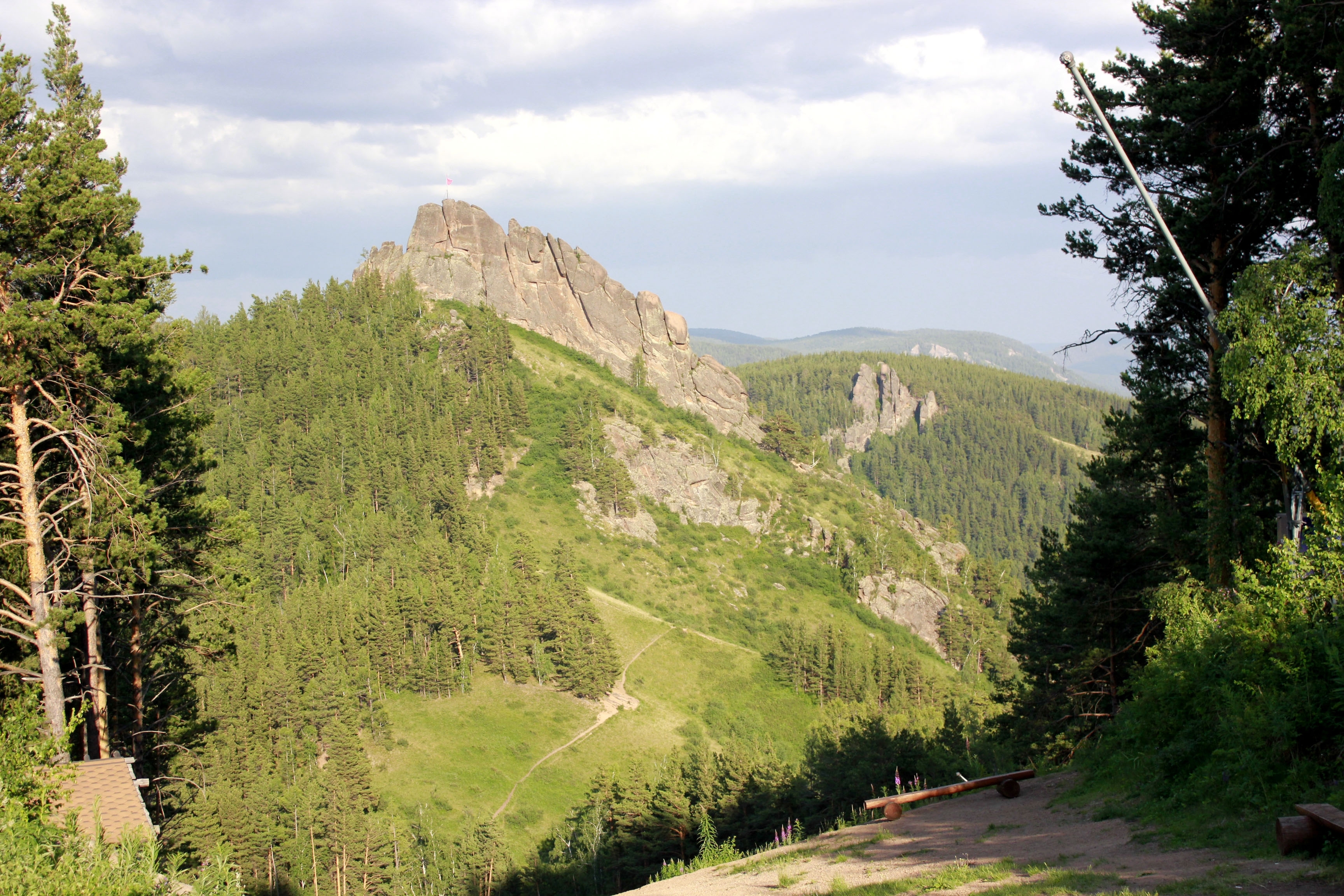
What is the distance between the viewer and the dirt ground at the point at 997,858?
297 inches

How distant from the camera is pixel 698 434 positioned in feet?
396

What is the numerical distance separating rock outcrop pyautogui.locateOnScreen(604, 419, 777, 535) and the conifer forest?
564 inches

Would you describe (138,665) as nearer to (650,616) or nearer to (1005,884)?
(1005,884)

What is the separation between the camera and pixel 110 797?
12.3 m

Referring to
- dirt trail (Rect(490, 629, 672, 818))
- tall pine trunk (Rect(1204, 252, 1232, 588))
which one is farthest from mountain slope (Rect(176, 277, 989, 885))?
tall pine trunk (Rect(1204, 252, 1232, 588))

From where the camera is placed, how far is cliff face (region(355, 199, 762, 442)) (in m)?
125

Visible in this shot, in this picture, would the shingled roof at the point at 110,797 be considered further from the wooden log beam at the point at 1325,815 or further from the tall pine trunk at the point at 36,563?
the wooden log beam at the point at 1325,815

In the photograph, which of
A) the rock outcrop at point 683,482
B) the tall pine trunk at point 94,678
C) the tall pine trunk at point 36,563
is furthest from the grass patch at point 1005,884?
the rock outcrop at point 683,482

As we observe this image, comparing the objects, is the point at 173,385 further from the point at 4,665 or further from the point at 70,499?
the point at 4,665

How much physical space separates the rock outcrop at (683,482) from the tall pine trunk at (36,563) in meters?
90.6

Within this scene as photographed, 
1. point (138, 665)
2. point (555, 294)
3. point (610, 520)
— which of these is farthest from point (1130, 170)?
point (555, 294)

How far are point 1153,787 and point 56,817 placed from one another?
15.2 meters

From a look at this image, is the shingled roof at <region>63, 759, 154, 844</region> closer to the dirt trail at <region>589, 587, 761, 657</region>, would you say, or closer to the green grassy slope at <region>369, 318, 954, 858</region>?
the green grassy slope at <region>369, 318, 954, 858</region>

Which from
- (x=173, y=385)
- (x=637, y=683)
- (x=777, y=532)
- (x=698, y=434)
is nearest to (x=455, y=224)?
(x=698, y=434)
